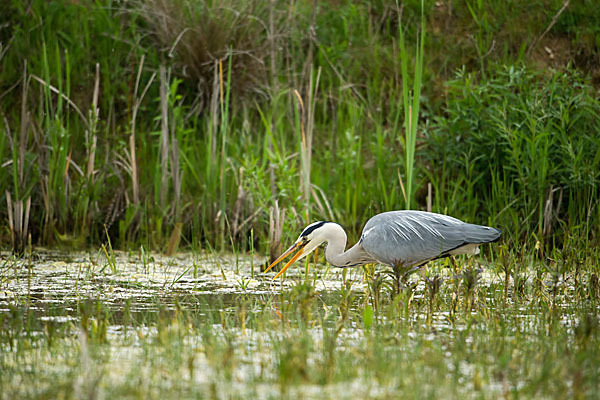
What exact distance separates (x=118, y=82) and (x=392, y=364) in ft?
20.8

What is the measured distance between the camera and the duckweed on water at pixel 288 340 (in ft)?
8.82

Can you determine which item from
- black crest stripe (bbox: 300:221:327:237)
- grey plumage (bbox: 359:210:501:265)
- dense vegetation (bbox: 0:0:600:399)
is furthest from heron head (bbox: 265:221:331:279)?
grey plumage (bbox: 359:210:501:265)

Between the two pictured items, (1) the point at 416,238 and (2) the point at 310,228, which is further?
(2) the point at 310,228

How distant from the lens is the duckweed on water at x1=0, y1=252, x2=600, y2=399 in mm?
Answer: 2689

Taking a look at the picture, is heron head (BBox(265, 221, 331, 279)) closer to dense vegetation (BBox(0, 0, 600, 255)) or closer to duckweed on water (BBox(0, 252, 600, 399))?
duckweed on water (BBox(0, 252, 600, 399))

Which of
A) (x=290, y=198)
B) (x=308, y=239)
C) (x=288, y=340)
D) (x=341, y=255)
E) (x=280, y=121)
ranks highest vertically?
(x=280, y=121)

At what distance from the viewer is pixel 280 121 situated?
7672 millimetres

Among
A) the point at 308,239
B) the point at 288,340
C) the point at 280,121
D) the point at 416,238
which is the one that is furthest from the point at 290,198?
the point at 288,340

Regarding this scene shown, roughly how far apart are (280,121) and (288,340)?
15.1ft

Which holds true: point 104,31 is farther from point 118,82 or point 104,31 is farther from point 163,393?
point 163,393

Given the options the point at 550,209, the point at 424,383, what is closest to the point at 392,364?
the point at 424,383

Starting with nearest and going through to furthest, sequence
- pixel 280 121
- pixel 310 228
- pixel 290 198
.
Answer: pixel 310 228
pixel 290 198
pixel 280 121

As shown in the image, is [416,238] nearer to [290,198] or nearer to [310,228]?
[310,228]

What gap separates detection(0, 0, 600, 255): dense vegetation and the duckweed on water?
1262 mm
